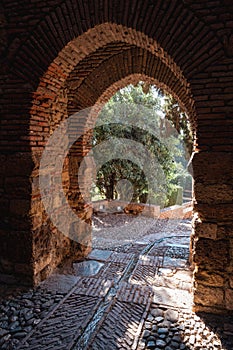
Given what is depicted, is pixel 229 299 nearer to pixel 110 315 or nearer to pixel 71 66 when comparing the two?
pixel 110 315

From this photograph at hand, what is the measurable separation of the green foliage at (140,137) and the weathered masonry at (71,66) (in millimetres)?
5709

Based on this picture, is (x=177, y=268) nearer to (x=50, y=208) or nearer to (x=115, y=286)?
(x=115, y=286)

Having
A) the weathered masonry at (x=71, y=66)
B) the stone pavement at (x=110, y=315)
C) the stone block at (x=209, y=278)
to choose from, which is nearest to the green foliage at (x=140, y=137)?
the weathered masonry at (x=71, y=66)

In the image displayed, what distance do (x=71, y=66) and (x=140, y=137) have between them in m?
6.54

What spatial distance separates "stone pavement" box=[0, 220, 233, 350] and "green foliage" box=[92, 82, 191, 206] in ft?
19.7

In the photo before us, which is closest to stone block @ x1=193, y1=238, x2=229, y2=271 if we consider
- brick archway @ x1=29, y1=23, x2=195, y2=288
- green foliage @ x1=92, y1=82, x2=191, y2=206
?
brick archway @ x1=29, y1=23, x2=195, y2=288

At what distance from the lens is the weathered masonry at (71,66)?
2766mm

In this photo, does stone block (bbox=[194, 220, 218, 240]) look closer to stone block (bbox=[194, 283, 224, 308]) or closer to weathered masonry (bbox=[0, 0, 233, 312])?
weathered masonry (bbox=[0, 0, 233, 312])

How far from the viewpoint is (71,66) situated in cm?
364

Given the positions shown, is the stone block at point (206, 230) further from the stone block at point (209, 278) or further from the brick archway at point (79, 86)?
the brick archway at point (79, 86)

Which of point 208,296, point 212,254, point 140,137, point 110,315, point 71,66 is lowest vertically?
point 110,315

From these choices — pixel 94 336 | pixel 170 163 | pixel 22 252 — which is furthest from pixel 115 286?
pixel 170 163

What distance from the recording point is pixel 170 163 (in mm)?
10516

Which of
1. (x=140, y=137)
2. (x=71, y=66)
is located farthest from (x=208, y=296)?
(x=140, y=137)
